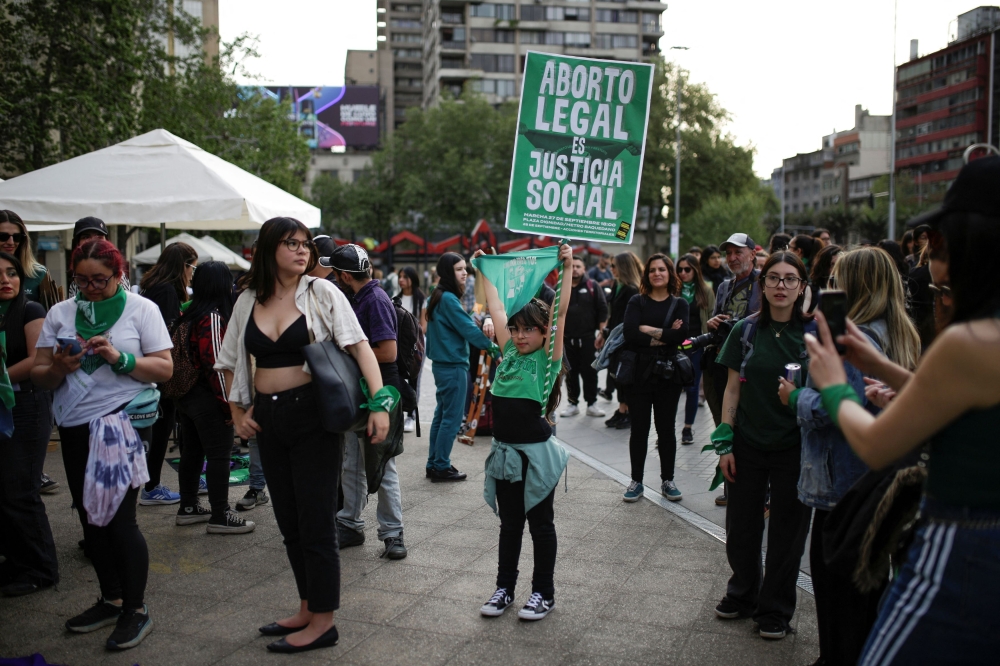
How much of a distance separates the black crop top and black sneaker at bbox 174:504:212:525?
2638 millimetres

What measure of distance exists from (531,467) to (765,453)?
1179 millimetres

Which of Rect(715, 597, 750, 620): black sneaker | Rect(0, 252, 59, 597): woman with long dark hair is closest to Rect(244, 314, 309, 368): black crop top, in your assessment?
Rect(0, 252, 59, 597): woman with long dark hair

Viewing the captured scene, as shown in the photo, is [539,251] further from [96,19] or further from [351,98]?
[351,98]

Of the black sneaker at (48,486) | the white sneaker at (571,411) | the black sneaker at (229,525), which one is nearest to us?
the black sneaker at (229,525)

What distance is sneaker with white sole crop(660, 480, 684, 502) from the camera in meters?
6.71

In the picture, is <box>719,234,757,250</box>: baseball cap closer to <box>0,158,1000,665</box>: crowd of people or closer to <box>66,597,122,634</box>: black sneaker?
<box>0,158,1000,665</box>: crowd of people

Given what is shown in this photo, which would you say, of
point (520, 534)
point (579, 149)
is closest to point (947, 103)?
point (579, 149)

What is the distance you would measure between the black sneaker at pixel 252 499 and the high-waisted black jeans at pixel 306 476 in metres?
2.68

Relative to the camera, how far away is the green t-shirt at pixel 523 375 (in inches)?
173

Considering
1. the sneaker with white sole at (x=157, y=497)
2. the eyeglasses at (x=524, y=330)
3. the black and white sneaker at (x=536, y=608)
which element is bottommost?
the sneaker with white sole at (x=157, y=497)

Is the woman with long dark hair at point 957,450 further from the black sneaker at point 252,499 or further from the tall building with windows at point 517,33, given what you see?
the tall building with windows at point 517,33

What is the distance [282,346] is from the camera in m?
3.88

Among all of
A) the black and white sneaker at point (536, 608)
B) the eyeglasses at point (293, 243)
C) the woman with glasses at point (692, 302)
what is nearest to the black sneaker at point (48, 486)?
the eyeglasses at point (293, 243)

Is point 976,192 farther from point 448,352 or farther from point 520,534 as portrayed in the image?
point 448,352
